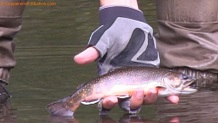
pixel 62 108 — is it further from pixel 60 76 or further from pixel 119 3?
pixel 60 76

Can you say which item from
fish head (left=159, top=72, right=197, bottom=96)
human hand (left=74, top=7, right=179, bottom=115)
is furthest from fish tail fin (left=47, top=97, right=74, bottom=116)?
fish head (left=159, top=72, right=197, bottom=96)

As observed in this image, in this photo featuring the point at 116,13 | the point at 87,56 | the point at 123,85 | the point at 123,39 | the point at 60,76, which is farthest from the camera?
the point at 60,76

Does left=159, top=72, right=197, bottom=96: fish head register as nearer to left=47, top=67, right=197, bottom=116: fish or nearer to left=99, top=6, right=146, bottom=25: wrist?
left=47, top=67, right=197, bottom=116: fish

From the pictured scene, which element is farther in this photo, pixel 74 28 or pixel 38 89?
pixel 74 28

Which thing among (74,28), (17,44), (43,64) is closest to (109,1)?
(43,64)

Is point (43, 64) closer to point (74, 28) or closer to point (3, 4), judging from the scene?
point (3, 4)

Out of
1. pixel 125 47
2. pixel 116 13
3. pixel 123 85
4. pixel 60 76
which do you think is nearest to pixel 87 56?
Answer: pixel 123 85
